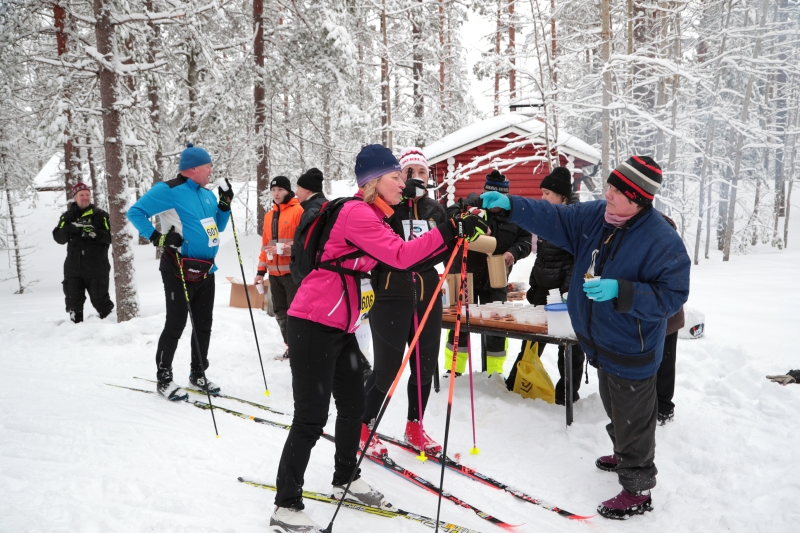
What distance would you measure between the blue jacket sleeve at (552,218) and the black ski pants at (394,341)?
2.61 ft

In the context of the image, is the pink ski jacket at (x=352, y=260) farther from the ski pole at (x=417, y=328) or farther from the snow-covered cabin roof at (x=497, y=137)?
the snow-covered cabin roof at (x=497, y=137)

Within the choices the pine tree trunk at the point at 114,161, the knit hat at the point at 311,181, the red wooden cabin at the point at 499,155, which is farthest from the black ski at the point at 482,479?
the red wooden cabin at the point at 499,155

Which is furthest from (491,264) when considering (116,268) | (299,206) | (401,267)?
(116,268)

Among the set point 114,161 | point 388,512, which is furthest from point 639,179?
point 114,161

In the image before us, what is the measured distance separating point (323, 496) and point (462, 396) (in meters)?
2.11

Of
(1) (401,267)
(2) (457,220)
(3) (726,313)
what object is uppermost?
(2) (457,220)

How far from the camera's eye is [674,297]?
281cm

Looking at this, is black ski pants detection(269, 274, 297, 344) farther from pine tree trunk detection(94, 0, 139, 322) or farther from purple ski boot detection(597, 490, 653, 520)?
purple ski boot detection(597, 490, 653, 520)

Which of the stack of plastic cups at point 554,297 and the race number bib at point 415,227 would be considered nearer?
the race number bib at point 415,227

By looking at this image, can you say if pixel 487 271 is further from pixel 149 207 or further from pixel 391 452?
pixel 149 207

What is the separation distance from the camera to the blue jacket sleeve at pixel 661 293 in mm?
2795

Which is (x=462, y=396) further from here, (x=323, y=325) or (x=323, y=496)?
(x=323, y=325)

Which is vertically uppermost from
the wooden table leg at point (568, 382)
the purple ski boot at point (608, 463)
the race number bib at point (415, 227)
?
the race number bib at point (415, 227)

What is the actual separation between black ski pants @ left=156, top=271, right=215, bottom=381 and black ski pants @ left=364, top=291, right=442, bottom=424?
2.07 metres
